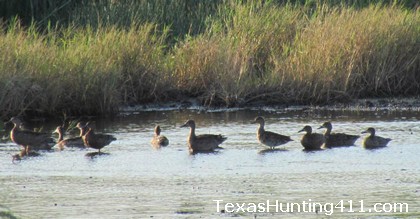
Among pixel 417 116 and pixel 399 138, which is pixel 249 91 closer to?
pixel 417 116

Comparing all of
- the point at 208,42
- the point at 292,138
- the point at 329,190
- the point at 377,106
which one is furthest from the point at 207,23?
the point at 329,190

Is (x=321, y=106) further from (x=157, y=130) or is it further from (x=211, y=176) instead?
(x=211, y=176)

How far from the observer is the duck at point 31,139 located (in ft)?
57.9

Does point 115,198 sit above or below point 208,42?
below

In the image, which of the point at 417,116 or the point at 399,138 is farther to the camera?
the point at 417,116

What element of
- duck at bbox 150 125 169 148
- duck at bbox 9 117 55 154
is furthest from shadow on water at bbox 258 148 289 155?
duck at bbox 9 117 55 154

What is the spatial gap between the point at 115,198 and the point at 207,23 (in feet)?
40.1

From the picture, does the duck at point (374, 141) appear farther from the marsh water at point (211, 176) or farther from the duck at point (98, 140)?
the duck at point (98, 140)

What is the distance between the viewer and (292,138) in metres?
18.8

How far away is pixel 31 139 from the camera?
17594 millimetres

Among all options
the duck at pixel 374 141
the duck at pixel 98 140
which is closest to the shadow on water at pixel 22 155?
the duck at pixel 98 140

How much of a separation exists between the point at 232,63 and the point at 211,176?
288 inches

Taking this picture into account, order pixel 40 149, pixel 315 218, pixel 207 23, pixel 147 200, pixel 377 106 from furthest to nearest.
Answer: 1. pixel 207 23
2. pixel 377 106
3. pixel 40 149
4. pixel 147 200
5. pixel 315 218

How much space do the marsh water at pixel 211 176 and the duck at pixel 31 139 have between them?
0.19 m
